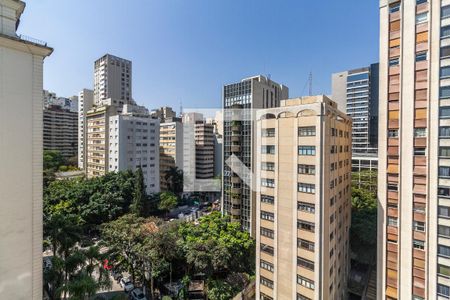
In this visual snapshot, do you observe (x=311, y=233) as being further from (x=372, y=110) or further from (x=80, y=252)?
(x=372, y=110)

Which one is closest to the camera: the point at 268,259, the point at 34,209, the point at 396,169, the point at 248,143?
the point at 34,209

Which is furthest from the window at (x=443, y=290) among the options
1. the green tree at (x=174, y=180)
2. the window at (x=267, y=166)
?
the green tree at (x=174, y=180)

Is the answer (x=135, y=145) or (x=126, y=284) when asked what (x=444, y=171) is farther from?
(x=135, y=145)

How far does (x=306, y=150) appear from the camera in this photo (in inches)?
617

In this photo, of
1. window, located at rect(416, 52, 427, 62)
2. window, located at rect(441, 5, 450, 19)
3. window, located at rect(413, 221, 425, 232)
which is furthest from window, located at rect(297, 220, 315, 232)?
window, located at rect(441, 5, 450, 19)

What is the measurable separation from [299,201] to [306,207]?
0.61m

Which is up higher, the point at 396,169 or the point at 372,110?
the point at 372,110

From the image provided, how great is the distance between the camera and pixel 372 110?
188 feet

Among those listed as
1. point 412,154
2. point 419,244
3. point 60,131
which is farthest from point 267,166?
point 60,131

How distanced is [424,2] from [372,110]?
166 ft

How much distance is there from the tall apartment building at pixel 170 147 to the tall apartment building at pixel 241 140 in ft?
67.7

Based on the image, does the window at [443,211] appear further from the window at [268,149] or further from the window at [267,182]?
the window at [268,149]

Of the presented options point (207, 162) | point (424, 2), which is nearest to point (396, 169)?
point (424, 2)

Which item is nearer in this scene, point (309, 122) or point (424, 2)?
point (424, 2)
